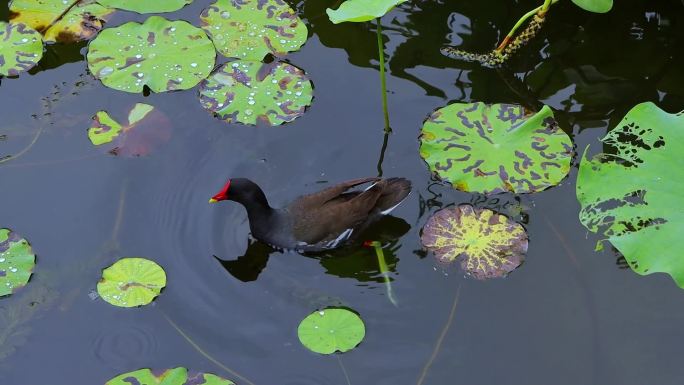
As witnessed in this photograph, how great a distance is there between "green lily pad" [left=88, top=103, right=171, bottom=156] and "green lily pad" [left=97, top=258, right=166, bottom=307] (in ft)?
3.03

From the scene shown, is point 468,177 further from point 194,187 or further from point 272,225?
point 194,187

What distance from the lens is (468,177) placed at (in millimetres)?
5141

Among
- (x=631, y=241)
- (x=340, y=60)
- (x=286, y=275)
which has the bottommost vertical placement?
(x=286, y=275)

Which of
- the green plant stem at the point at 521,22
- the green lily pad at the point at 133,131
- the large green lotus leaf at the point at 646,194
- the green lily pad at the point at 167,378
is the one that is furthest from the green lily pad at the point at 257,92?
the large green lotus leaf at the point at 646,194

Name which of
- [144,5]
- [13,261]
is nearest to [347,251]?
[13,261]

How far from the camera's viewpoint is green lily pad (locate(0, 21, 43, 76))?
19.1ft

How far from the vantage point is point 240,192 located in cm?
498

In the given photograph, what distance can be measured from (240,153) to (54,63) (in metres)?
1.63

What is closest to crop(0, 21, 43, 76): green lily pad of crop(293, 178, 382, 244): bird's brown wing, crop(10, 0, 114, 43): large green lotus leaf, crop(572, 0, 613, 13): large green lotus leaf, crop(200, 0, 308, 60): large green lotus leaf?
crop(10, 0, 114, 43): large green lotus leaf

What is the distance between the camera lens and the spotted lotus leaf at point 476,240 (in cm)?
488

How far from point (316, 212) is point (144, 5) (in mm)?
2272

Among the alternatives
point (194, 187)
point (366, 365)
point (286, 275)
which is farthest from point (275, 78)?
point (366, 365)

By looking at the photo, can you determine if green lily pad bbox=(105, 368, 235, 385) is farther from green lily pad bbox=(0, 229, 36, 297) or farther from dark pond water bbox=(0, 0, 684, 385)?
green lily pad bbox=(0, 229, 36, 297)

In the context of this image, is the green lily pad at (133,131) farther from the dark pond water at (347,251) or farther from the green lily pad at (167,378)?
the green lily pad at (167,378)
